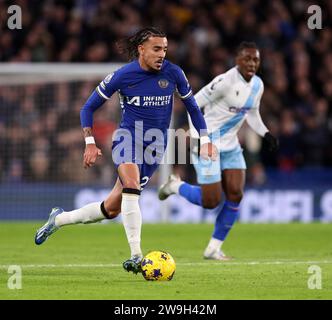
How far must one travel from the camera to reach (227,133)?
1163 centimetres

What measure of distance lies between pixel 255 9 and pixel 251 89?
9458 mm

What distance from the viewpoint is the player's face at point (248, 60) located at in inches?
446

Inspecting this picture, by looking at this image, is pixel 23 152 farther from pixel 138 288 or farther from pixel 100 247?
pixel 138 288

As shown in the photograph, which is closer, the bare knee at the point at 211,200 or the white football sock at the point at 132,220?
the white football sock at the point at 132,220

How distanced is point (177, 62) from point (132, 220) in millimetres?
10686

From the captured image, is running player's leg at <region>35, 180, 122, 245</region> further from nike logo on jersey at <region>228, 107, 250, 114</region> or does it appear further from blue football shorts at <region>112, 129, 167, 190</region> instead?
nike logo on jersey at <region>228, 107, 250, 114</region>

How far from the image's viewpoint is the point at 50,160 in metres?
17.5

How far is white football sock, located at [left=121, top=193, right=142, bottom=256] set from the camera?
29.9ft

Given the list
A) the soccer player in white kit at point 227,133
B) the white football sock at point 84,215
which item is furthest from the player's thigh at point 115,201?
the soccer player in white kit at point 227,133

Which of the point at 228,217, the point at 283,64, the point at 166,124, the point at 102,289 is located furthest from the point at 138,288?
the point at 283,64

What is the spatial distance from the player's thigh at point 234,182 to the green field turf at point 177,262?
0.68 metres

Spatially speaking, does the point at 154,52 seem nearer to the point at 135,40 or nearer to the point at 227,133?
the point at 135,40

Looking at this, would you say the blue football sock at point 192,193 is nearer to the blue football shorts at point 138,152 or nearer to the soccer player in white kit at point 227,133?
the soccer player in white kit at point 227,133

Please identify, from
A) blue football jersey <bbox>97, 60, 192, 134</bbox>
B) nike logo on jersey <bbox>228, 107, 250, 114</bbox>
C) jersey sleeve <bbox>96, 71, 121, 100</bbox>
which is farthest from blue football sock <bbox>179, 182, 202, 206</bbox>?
jersey sleeve <bbox>96, 71, 121, 100</bbox>
